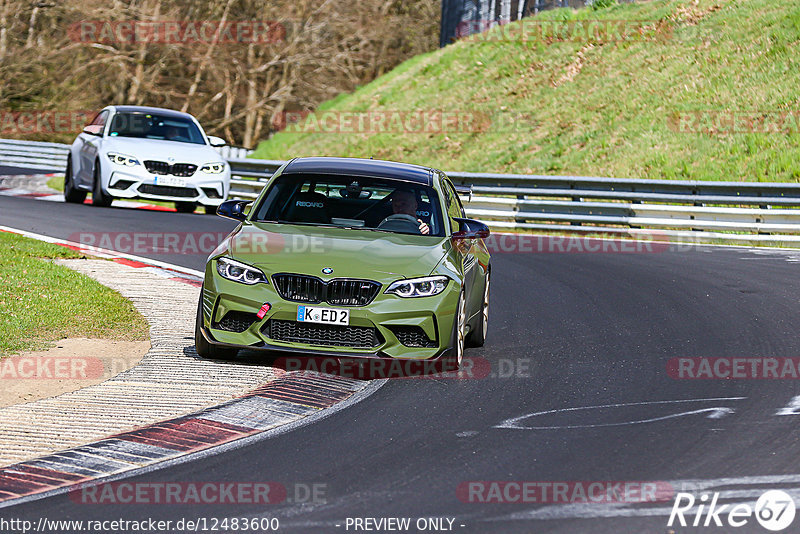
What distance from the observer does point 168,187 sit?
20.2m

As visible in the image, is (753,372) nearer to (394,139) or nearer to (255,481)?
(255,481)

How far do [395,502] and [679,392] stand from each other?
3423 millimetres

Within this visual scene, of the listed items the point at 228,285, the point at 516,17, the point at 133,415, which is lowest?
the point at 133,415

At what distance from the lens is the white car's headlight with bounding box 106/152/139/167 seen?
65.3 ft

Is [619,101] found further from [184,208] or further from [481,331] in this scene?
[481,331]

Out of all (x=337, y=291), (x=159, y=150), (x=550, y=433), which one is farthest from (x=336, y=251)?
(x=159, y=150)

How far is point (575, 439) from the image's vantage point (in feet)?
22.6

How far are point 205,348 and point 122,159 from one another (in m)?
11.7

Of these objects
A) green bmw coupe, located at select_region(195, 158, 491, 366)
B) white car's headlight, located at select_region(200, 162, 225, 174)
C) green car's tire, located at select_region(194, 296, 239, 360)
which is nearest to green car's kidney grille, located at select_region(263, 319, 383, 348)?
green bmw coupe, located at select_region(195, 158, 491, 366)

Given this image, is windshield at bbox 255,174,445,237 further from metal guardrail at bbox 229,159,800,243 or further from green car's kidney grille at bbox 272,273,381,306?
metal guardrail at bbox 229,159,800,243

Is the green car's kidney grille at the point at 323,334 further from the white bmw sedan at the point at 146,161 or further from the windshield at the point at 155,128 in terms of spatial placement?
the windshield at the point at 155,128

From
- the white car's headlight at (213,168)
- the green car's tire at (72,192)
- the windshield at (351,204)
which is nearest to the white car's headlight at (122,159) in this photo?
the white car's headlight at (213,168)

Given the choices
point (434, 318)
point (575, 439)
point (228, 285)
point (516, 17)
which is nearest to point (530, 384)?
point (434, 318)

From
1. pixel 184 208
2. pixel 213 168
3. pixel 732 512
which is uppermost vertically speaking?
pixel 213 168
